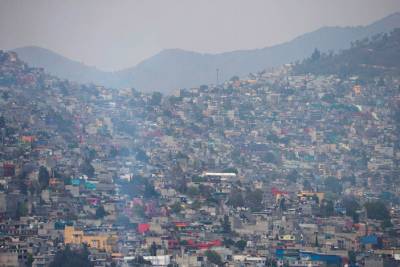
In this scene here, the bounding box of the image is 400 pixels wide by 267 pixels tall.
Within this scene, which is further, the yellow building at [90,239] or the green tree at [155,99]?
the green tree at [155,99]

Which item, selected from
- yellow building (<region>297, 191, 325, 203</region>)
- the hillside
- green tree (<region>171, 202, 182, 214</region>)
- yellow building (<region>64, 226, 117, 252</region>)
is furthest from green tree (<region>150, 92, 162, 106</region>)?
yellow building (<region>64, 226, 117, 252</region>)

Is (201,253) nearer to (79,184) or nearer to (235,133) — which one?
(79,184)

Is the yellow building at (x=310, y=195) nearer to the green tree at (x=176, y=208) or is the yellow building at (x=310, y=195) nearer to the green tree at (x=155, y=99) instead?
the green tree at (x=176, y=208)

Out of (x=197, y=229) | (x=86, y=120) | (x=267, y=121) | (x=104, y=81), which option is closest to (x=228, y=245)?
(x=197, y=229)

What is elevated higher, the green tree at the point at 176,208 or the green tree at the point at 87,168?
the green tree at the point at 87,168

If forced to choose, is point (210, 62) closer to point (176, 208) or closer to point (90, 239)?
point (176, 208)

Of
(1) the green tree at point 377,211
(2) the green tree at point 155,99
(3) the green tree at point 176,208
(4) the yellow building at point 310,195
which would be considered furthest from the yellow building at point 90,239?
(2) the green tree at point 155,99

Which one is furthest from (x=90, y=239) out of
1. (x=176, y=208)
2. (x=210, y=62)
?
(x=210, y=62)
